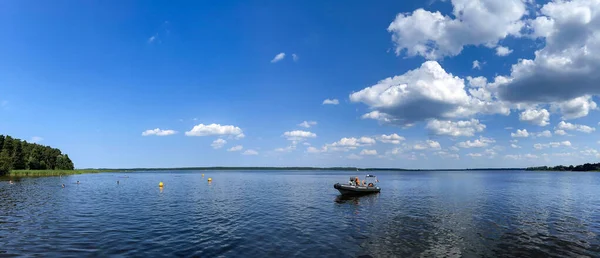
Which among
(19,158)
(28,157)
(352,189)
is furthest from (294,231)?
(28,157)

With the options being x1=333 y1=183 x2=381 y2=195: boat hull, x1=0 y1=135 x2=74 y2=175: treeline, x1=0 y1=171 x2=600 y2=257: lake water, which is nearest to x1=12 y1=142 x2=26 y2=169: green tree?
x1=0 y1=135 x2=74 y2=175: treeline

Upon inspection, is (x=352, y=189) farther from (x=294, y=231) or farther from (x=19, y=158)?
(x=19, y=158)

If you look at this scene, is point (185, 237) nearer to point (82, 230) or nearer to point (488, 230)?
point (82, 230)

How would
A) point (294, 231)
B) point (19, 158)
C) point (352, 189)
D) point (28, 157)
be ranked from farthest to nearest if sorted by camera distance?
point (28, 157), point (19, 158), point (352, 189), point (294, 231)

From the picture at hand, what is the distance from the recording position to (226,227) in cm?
2908

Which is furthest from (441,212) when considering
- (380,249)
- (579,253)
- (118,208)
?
(118,208)

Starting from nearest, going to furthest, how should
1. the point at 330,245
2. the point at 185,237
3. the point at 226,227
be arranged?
the point at 330,245 < the point at 185,237 < the point at 226,227

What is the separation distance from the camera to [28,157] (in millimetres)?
146125

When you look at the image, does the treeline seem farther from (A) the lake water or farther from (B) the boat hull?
(B) the boat hull

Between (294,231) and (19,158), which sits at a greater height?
Result: (19,158)

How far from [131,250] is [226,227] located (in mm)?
9418

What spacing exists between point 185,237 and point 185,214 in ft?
41.8

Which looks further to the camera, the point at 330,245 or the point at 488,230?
the point at 488,230

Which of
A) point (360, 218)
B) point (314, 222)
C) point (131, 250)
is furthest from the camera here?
point (360, 218)
